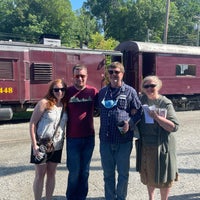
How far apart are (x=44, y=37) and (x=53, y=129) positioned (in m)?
10.7

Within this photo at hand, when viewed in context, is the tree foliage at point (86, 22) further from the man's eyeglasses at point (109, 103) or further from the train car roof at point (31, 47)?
the man's eyeglasses at point (109, 103)

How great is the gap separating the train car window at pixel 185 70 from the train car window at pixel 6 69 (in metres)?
8.73

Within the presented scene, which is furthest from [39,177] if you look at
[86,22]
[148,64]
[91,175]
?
[86,22]

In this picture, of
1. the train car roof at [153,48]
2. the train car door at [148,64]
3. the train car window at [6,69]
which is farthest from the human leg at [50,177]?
the train car door at [148,64]

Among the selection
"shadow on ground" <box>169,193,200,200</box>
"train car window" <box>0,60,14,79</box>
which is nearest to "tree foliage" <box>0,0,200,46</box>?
"train car window" <box>0,60,14,79</box>

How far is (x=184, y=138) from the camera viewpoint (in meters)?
9.49

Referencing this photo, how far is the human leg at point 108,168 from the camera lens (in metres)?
4.04

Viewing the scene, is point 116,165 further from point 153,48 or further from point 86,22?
point 86,22

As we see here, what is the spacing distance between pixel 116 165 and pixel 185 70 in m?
13.7

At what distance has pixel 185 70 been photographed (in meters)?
16.9

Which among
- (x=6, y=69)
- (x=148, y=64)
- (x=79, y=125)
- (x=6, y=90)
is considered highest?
(x=148, y=64)

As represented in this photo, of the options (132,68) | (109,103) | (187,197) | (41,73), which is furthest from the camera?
(132,68)

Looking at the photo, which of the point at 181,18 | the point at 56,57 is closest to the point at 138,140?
the point at 56,57

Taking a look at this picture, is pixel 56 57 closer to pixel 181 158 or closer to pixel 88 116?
pixel 181 158
